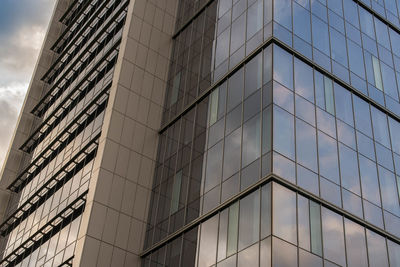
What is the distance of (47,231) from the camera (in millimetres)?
44125

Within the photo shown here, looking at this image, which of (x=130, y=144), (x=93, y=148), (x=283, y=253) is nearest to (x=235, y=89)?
(x=130, y=144)

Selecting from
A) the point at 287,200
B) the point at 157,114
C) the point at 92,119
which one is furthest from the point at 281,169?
the point at 92,119

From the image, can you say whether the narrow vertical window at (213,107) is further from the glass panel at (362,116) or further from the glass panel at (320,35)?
the glass panel at (362,116)

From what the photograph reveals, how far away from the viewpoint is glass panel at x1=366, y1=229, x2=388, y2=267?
1289 inches

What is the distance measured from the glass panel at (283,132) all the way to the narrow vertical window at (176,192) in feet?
28.1

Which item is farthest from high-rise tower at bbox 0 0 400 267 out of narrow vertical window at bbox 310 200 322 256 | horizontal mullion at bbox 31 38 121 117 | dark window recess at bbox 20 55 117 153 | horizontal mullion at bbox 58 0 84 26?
horizontal mullion at bbox 58 0 84 26

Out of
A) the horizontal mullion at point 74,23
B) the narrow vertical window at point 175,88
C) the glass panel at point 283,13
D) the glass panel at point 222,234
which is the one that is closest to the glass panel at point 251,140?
the glass panel at point 222,234

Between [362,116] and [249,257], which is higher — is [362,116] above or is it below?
above

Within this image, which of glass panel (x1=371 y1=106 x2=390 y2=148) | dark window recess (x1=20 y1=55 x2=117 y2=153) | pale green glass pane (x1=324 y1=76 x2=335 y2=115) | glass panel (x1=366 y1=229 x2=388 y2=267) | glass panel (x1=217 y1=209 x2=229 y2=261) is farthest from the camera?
dark window recess (x1=20 y1=55 x2=117 y2=153)

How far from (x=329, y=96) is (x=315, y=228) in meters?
8.95

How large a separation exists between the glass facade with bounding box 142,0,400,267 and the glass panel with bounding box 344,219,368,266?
8cm

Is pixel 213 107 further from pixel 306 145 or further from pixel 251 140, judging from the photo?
pixel 306 145

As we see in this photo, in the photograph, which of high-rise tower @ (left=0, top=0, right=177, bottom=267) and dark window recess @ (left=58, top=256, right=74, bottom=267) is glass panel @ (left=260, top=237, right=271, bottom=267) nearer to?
high-rise tower @ (left=0, top=0, right=177, bottom=267)

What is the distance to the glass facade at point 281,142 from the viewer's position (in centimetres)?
3094
